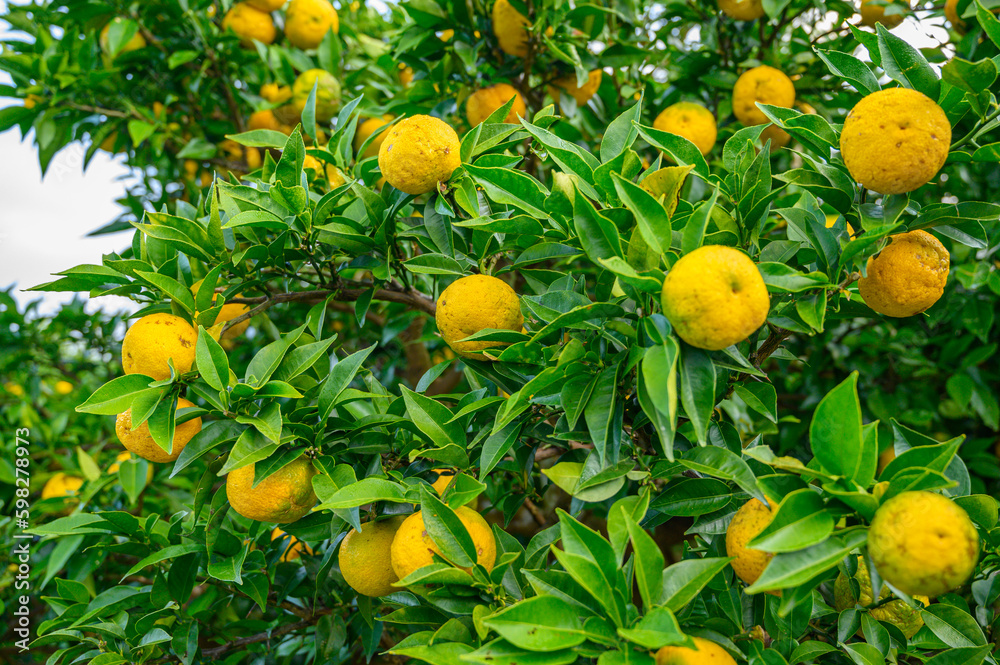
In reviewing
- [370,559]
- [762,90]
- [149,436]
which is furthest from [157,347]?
[762,90]

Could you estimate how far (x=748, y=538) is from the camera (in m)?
0.89

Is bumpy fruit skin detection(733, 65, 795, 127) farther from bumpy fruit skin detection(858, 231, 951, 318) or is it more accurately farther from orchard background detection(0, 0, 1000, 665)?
bumpy fruit skin detection(858, 231, 951, 318)

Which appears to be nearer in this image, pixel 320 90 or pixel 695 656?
pixel 695 656

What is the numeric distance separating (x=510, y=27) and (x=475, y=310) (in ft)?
3.51

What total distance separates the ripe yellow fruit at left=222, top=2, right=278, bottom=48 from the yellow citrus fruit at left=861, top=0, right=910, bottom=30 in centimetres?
203

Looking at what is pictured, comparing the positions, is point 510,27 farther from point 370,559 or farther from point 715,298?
point 370,559

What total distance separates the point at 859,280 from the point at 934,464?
1.11 feet

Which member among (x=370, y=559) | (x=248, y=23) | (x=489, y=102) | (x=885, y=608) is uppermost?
(x=248, y=23)

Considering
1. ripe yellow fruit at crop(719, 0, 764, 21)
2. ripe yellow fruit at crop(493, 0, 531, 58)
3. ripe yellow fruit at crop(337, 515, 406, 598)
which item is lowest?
ripe yellow fruit at crop(337, 515, 406, 598)

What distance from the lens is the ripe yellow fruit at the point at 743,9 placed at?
189cm

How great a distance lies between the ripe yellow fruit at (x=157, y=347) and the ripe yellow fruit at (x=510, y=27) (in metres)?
1.19

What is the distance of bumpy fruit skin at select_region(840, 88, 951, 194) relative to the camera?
91 cm

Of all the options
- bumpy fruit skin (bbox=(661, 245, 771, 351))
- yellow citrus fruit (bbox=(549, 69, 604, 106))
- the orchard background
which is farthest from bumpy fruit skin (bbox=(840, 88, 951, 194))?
yellow citrus fruit (bbox=(549, 69, 604, 106))

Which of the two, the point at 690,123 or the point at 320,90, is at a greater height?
the point at 320,90
